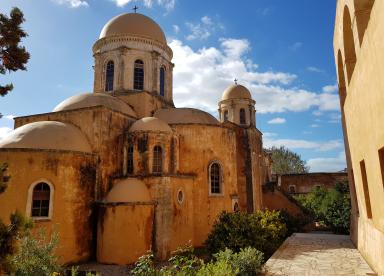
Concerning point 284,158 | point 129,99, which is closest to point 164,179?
point 129,99

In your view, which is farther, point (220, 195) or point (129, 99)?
point (129, 99)

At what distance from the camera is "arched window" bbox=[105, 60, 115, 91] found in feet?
59.2

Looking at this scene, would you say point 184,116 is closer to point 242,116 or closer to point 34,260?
point 242,116

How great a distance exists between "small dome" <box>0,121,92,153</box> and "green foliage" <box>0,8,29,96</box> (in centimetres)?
622

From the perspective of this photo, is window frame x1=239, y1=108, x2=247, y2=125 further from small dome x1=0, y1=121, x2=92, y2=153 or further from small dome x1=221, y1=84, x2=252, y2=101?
small dome x1=0, y1=121, x2=92, y2=153

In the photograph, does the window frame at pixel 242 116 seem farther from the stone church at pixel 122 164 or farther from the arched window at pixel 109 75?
the arched window at pixel 109 75

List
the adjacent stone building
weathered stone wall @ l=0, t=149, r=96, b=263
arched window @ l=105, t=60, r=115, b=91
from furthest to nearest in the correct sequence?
1. arched window @ l=105, t=60, r=115, b=91
2. weathered stone wall @ l=0, t=149, r=96, b=263
3. the adjacent stone building

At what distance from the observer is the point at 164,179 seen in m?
12.9

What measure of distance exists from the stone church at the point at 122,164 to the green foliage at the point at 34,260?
3.98 metres

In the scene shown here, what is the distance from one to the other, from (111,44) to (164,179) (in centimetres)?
969

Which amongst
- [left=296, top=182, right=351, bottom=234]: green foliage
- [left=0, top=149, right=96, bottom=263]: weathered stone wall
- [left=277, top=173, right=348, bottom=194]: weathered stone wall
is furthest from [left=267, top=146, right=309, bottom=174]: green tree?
[left=0, top=149, right=96, bottom=263]: weathered stone wall

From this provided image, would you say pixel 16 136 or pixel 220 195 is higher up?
pixel 16 136

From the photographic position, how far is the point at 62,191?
11.5m

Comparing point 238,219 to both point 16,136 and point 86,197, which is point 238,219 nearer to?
point 86,197
